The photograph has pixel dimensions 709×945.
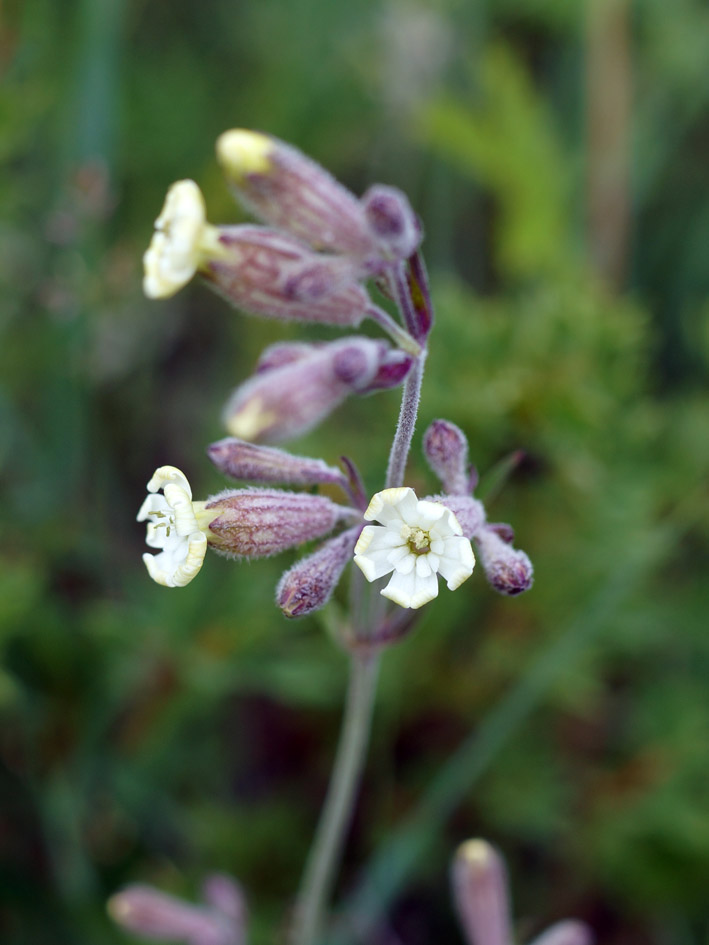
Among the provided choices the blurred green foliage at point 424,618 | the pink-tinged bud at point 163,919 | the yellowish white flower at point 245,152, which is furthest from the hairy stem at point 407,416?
the pink-tinged bud at point 163,919

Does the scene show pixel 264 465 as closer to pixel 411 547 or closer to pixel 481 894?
pixel 411 547

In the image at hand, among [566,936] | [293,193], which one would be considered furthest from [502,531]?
[566,936]

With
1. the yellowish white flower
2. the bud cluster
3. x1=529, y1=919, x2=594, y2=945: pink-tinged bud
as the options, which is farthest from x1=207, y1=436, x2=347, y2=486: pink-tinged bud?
x1=529, y1=919, x2=594, y2=945: pink-tinged bud

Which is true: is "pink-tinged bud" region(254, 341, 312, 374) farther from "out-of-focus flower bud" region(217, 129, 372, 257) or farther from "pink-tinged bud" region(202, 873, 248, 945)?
"pink-tinged bud" region(202, 873, 248, 945)

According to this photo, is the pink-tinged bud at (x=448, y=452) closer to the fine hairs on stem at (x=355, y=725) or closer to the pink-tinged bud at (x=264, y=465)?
the fine hairs on stem at (x=355, y=725)

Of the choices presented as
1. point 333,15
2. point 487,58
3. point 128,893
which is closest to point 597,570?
point 128,893

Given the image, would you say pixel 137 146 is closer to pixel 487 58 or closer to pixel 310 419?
pixel 487 58

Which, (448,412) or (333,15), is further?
(333,15)
